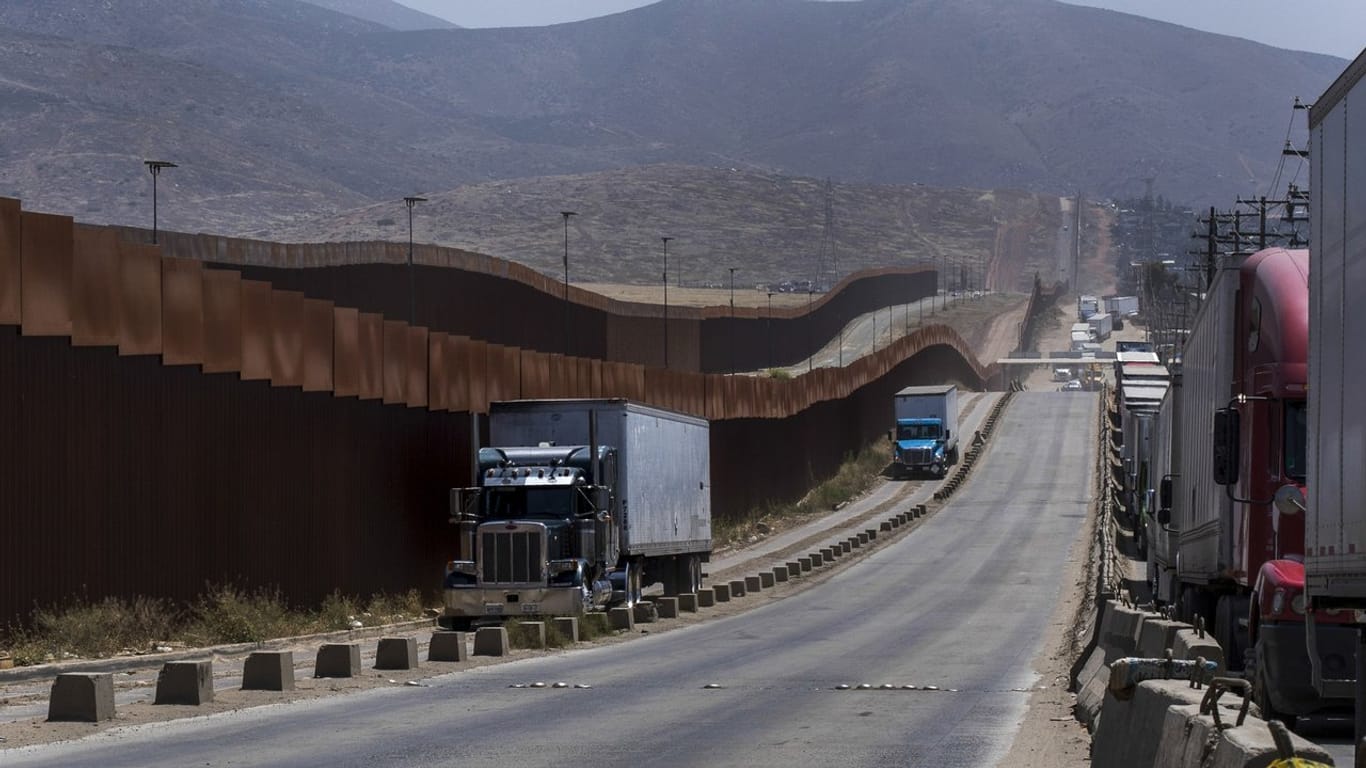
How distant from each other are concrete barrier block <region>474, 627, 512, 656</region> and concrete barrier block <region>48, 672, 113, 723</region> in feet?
35.8

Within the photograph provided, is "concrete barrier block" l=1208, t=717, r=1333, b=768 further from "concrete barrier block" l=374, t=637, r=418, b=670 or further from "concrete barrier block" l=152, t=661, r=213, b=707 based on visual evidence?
"concrete barrier block" l=374, t=637, r=418, b=670

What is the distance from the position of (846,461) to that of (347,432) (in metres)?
57.0

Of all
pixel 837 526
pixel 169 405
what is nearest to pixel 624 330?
pixel 837 526

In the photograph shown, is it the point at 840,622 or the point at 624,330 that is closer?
the point at 840,622

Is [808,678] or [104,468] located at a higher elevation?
[104,468]

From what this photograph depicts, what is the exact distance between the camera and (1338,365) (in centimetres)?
1252

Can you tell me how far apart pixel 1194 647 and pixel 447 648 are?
49.4 feet

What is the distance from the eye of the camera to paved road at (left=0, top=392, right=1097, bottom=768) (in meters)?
16.7

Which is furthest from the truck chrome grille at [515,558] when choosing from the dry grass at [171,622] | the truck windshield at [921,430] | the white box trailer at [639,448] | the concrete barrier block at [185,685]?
the truck windshield at [921,430]

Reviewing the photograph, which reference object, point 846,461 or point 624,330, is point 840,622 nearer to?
point 846,461

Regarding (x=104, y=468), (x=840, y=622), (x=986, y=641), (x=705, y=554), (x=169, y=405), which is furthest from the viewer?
(x=705, y=554)

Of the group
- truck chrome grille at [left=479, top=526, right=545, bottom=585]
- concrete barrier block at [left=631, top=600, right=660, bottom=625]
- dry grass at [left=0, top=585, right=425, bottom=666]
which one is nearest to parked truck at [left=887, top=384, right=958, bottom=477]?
concrete barrier block at [left=631, top=600, right=660, bottom=625]

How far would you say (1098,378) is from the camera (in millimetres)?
156750

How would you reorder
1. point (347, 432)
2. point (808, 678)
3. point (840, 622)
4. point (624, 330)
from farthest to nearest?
point (624, 330)
point (840, 622)
point (347, 432)
point (808, 678)
